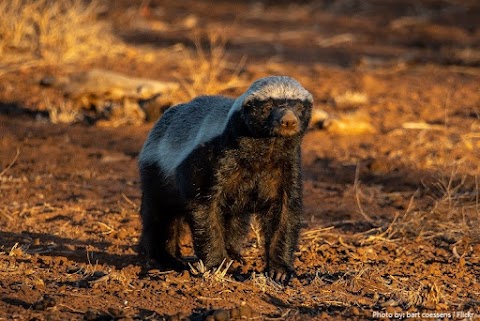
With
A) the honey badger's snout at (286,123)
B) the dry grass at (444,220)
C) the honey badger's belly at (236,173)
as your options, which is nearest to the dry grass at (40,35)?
the dry grass at (444,220)

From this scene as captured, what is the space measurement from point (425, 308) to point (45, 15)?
7.50 metres

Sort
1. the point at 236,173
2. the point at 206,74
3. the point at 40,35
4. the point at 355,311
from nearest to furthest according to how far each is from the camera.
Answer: the point at 355,311, the point at 236,173, the point at 206,74, the point at 40,35

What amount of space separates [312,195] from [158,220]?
1895mm

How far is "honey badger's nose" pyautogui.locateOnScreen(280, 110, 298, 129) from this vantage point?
4742mm

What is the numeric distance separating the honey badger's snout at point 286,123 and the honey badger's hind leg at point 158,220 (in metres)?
1.01

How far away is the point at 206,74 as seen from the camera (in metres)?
10.5

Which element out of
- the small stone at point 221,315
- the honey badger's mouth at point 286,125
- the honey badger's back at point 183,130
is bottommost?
the small stone at point 221,315

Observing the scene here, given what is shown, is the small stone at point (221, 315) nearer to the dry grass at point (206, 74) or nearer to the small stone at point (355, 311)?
the small stone at point (355, 311)

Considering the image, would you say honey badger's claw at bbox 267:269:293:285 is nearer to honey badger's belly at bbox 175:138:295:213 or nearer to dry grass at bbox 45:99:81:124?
honey badger's belly at bbox 175:138:295:213

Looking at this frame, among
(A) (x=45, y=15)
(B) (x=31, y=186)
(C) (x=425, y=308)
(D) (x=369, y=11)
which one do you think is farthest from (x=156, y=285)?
(D) (x=369, y=11)

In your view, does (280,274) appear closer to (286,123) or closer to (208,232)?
(208,232)

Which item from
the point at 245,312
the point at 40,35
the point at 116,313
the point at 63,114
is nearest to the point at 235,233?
the point at 245,312

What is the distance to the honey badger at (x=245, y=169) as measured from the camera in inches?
194

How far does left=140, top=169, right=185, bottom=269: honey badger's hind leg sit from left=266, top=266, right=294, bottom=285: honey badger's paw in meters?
0.64
